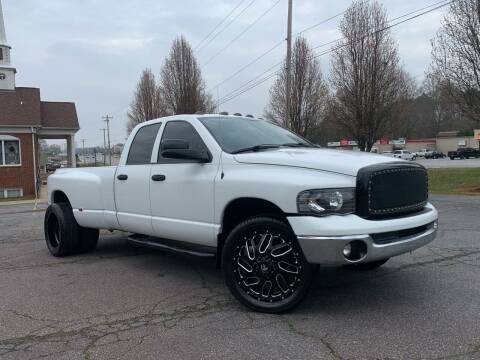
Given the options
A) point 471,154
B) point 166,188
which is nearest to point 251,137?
point 166,188

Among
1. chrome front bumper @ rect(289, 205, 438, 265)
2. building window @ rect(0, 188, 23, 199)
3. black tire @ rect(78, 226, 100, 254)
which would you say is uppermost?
chrome front bumper @ rect(289, 205, 438, 265)

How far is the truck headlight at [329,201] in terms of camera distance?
412 cm

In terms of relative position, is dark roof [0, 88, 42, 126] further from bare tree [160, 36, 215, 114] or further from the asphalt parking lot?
the asphalt parking lot

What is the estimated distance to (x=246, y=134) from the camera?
216 inches

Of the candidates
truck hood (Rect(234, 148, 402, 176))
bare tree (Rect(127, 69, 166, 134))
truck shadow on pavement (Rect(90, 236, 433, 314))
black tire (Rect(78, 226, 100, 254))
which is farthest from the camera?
bare tree (Rect(127, 69, 166, 134))

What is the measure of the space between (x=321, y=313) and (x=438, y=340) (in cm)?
104

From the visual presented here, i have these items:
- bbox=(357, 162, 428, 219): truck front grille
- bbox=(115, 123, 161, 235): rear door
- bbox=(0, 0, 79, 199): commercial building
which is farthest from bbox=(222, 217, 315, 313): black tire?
bbox=(0, 0, 79, 199): commercial building

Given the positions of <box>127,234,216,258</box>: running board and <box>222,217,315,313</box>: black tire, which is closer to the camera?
<box>222,217,315,313</box>: black tire

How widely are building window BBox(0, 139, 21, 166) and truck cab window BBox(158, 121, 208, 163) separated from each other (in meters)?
27.1

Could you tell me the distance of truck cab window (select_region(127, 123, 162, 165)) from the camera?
6.05 metres

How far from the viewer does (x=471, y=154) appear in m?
63.0

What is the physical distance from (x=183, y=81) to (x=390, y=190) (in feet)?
107

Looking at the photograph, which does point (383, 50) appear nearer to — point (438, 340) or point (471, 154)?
point (438, 340)

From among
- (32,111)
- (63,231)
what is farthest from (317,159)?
(32,111)
